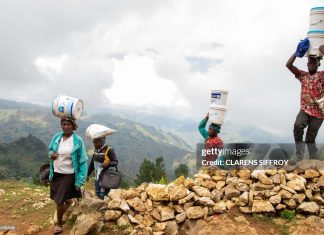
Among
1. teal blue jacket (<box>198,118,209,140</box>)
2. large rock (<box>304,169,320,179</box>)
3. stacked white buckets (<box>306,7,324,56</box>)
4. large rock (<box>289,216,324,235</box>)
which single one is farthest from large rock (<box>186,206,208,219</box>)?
stacked white buckets (<box>306,7,324,56</box>)

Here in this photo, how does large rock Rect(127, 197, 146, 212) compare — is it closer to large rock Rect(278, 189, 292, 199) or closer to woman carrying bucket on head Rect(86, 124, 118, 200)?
woman carrying bucket on head Rect(86, 124, 118, 200)

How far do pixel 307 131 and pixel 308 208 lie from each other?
1.73 metres

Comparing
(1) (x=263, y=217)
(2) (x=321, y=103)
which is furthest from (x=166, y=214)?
(2) (x=321, y=103)

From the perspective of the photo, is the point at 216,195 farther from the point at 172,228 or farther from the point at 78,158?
the point at 78,158

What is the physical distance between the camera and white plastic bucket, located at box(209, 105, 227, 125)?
325 inches

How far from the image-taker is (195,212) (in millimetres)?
7645

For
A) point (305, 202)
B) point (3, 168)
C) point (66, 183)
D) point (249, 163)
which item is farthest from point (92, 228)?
point (3, 168)

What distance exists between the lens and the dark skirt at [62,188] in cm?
741

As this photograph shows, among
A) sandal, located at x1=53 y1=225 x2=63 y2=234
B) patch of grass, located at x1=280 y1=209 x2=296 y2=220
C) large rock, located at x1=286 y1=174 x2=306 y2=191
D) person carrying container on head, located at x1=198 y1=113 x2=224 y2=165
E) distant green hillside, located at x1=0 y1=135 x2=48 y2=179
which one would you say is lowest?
distant green hillside, located at x1=0 y1=135 x2=48 y2=179

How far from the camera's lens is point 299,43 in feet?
26.2

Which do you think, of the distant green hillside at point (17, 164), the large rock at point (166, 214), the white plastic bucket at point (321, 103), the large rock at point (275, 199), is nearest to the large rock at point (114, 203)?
the large rock at point (166, 214)

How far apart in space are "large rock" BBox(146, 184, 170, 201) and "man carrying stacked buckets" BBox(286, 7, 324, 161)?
3.15m

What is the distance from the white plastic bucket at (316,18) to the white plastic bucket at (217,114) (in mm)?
2578

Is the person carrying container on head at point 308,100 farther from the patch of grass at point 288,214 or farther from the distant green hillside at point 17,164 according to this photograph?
the distant green hillside at point 17,164
